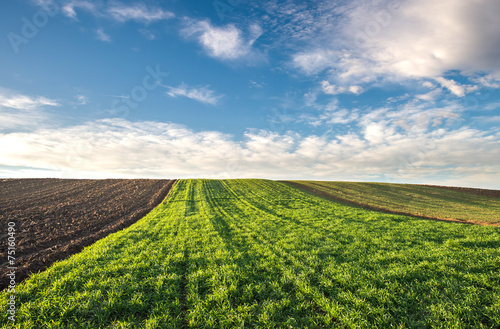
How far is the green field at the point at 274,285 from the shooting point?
5.91m

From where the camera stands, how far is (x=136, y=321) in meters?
6.04

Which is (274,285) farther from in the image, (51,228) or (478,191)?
(478,191)

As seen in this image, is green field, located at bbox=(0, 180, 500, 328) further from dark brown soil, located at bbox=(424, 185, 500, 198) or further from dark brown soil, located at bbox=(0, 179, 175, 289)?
dark brown soil, located at bbox=(424, 185, 500, 198)

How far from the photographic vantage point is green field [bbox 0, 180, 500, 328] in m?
5.91

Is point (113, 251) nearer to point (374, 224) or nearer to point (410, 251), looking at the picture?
point (410, 251)

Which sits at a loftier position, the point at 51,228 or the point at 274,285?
the point at 274,285

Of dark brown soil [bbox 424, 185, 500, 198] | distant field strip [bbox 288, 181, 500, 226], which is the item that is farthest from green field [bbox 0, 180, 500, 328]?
dark brown soil [bbox 424, 185, 500, 198]

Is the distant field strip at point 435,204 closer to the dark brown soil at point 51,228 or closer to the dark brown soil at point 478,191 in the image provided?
the dark brown soil at point 478,191

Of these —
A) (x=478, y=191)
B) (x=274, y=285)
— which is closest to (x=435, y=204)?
(x=478, y=191)

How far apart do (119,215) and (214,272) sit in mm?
20591

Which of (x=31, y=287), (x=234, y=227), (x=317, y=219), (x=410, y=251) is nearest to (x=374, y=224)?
(x=317, y=219)

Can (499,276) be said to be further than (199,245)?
No

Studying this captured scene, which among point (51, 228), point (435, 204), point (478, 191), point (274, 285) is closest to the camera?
point (274, 285)

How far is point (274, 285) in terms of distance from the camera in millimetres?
7617
